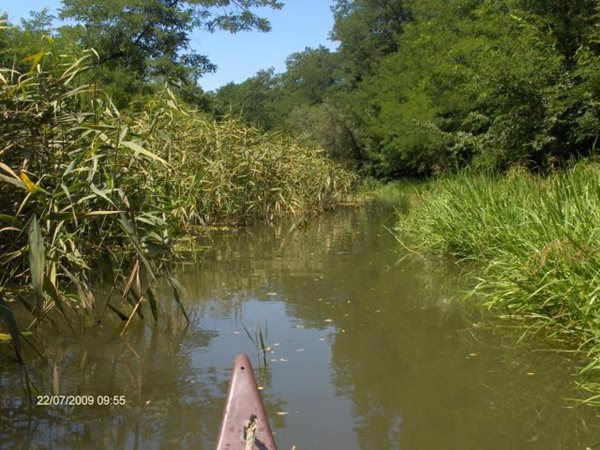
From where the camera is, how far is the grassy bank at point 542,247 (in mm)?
4457

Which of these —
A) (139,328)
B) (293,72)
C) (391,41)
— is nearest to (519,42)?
(139,328)

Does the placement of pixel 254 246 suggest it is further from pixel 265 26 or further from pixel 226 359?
pixel 265 26

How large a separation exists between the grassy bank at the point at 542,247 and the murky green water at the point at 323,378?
30 cm

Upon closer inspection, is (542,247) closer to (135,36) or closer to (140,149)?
(140,149)

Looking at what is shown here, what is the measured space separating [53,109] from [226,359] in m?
2.13

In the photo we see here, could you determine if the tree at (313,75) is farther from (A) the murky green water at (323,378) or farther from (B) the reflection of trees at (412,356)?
(A) the murky green water at (323,378)

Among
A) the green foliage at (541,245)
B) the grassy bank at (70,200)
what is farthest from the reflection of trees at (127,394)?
the green foliage at (541,245)

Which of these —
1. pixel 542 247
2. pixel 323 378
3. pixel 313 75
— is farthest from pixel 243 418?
pixel 313 75

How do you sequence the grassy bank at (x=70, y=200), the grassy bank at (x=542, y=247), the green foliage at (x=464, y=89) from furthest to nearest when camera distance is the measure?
the green foliage at (x=464, y=89) < the grassy bank at (x=542, y=247) < the grassy bank at (x=70, y=200)

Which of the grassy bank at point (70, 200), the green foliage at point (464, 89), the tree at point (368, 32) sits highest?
the tree at point (368, 32)

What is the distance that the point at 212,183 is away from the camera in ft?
38.2

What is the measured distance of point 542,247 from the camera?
5.30 m

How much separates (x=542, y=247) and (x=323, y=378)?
7.88 feet

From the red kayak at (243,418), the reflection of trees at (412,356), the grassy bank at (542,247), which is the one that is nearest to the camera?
the red kayak at (243,418)
